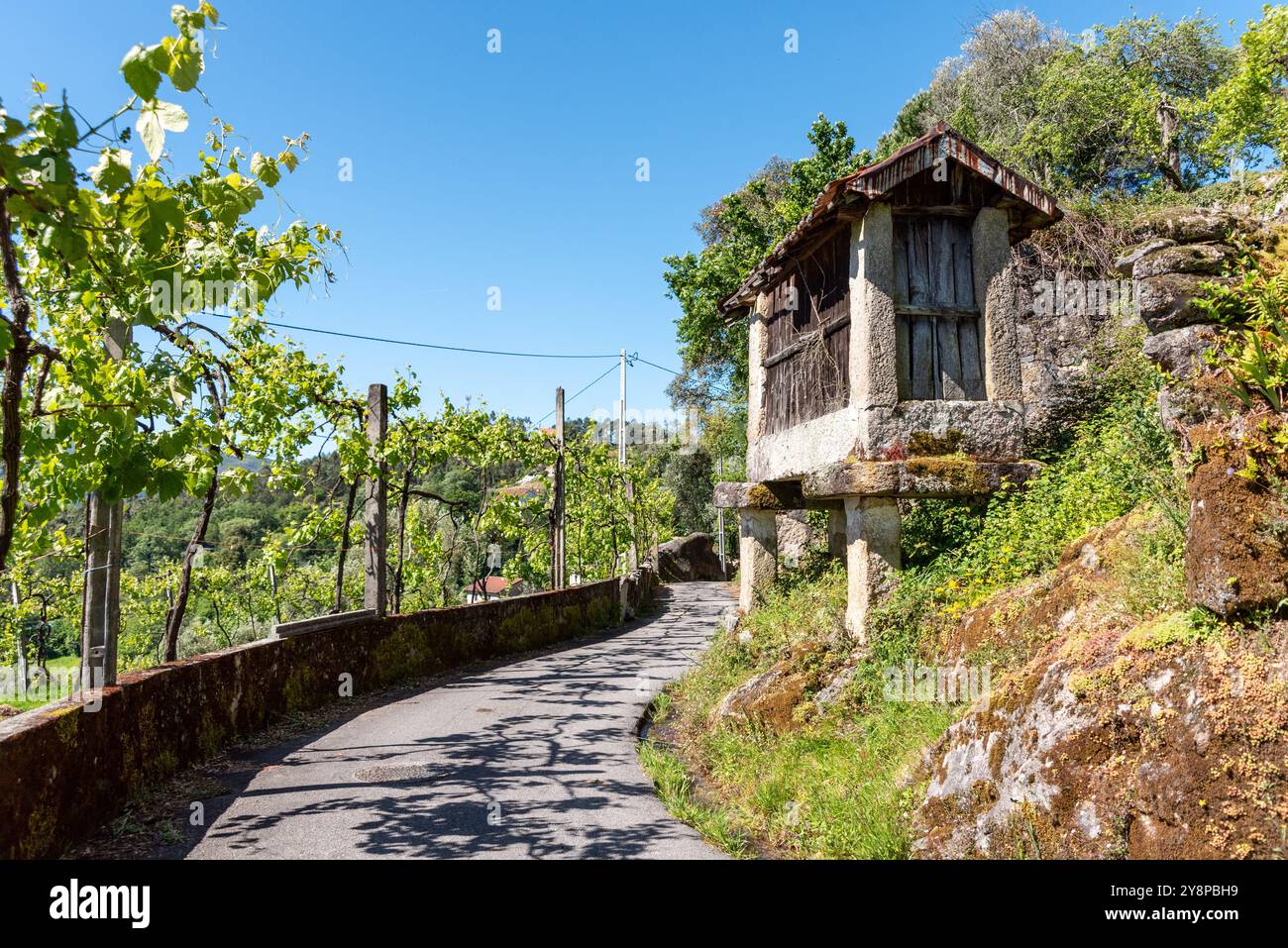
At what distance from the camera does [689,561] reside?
36.6m

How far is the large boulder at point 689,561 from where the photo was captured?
34969 millimetres

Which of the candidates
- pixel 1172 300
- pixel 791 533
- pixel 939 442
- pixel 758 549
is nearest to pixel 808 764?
pixel 939 442

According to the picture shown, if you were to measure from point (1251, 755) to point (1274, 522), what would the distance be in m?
1.14

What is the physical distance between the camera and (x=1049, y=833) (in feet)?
12.8

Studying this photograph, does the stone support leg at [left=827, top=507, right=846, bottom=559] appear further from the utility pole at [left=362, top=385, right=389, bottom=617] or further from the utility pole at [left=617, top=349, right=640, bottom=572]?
the utility pole at [left=617, top=349, right=640, bottom=572]

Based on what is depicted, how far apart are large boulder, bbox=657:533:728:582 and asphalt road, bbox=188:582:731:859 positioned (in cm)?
2339

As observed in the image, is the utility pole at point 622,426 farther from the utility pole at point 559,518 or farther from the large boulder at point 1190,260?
the large boulder at point 1190,260

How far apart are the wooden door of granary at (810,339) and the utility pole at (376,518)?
5604mm

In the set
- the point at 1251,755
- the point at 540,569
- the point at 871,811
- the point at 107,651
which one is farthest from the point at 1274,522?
the point at 540,569

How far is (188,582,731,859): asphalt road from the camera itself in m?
5.27

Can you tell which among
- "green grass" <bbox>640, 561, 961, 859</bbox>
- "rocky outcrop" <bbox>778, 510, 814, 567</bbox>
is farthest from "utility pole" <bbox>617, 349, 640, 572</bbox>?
"green grass" <bbox>640, 561, 961, 859</bbox>

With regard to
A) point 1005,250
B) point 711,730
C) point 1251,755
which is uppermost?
point 1005,250

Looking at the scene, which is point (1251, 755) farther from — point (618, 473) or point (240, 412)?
point (618, 473)

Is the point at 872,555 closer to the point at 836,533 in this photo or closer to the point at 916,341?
the point at 916,341
